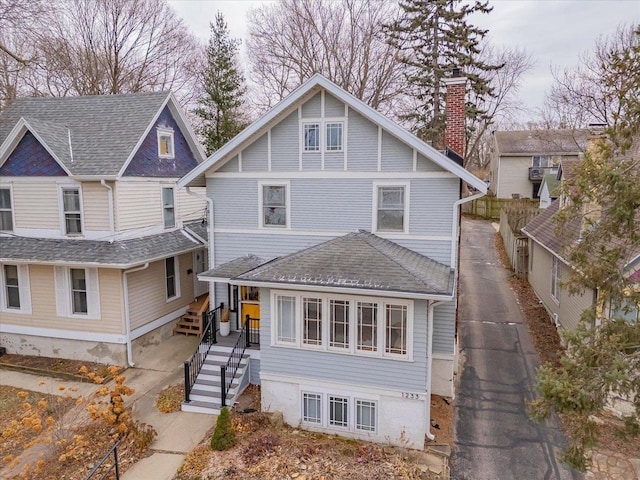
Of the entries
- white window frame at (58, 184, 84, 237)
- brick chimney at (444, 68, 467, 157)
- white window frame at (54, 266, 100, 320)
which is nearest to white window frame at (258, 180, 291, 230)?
brick chimney at (444, 68, 467, 157)

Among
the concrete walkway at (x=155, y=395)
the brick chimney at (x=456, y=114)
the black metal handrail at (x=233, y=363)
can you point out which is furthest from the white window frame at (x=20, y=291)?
the brick chimney at (x=456, y=114)

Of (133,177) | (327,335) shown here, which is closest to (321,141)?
(327,335)

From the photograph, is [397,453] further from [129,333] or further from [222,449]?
[129,333]

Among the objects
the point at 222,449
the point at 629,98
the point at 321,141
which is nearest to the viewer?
the point at 629,98

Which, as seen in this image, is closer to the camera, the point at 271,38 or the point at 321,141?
the point at 321,141

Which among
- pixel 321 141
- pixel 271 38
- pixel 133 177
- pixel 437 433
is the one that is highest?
pixel 271 38

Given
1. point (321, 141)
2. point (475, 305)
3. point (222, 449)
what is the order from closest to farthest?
point (222, 449) < point (321, 141) < point (475, 305)

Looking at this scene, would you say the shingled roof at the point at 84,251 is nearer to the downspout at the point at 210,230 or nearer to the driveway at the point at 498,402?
the downspout at the point at 210,230

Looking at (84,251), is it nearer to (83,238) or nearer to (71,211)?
(83,238)
